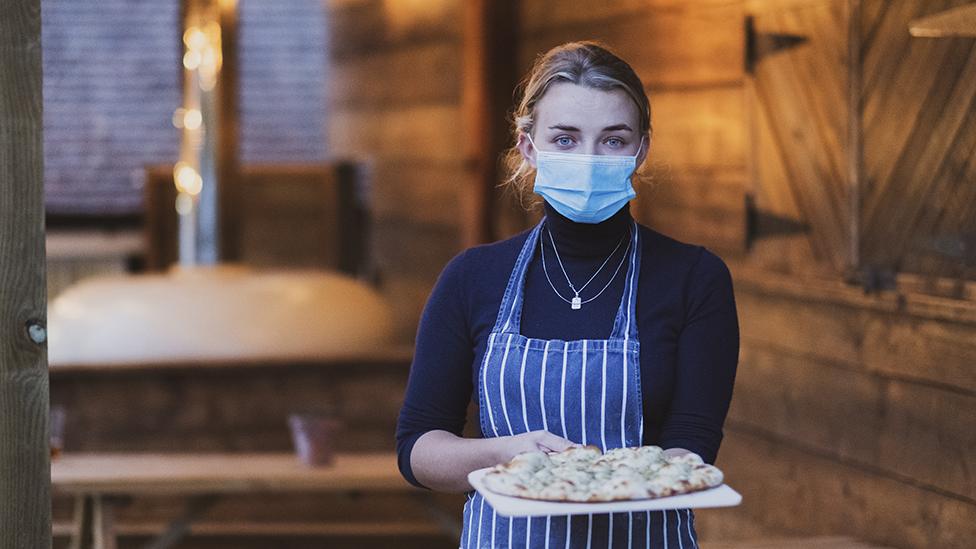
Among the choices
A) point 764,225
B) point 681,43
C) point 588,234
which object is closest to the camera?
point 588,234

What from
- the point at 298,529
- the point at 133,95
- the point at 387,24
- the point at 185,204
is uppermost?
the point at 387,24

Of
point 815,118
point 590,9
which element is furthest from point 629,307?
point 590,9

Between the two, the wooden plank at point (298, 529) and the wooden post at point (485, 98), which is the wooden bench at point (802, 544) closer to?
the wooden post at point (485, 98)

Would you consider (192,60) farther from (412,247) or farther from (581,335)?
(581,335)

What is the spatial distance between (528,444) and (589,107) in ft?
1.58

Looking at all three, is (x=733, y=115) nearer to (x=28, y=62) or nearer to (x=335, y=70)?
(x=28, y=62)

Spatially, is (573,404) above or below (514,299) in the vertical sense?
below

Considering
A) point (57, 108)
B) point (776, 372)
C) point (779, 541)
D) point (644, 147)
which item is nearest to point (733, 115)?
point (776, 372)

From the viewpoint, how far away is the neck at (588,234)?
7.13 feet

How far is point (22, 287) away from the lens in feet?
6.93

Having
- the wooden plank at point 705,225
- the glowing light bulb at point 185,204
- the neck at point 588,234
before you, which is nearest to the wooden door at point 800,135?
the wooden plank at point 705,225

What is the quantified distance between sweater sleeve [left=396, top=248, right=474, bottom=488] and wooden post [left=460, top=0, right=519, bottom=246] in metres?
3.53

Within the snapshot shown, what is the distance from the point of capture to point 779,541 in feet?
10.8

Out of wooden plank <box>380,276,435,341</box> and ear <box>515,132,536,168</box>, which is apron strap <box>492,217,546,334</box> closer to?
ear <box>515,132,536,168</box>
